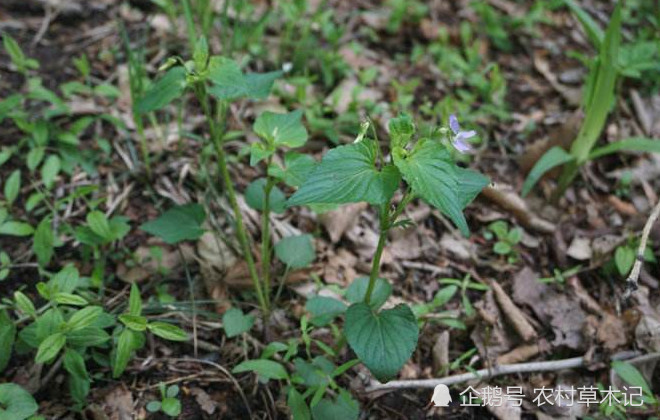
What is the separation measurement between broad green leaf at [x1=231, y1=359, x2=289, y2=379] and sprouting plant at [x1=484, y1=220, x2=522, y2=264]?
971 millimetres

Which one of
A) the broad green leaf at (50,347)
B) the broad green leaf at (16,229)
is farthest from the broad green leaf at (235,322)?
the broad green leaf at (16,229)

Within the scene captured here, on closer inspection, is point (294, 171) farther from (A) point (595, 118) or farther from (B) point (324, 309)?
(A) point (595, 118)

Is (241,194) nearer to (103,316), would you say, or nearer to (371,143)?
(103,316)

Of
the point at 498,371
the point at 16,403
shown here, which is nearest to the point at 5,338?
the point at 16,403

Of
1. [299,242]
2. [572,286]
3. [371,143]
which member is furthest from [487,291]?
[371,143]

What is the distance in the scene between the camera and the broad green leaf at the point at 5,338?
5.45 ft

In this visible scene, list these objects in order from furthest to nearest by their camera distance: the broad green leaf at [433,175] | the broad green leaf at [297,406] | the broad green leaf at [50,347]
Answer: the broad green leaf at [297,406] < the broad green leaf at [50,347] < the broad green leaf at [433,175]

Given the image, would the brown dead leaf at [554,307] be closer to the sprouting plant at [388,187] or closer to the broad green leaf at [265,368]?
the sprouting plant at [388,187]

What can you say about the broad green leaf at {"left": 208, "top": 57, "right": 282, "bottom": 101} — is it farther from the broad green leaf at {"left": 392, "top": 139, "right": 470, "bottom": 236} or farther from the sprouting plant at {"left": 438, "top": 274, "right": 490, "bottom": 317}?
the sprouting plant at {"left": 438, "top": 274, "right": 490, "bottom": 317}

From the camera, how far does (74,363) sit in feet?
5.30

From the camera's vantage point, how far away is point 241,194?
2.32m

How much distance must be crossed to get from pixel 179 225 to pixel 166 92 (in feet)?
1.47

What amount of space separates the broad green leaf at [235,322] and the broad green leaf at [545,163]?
1.20 metres

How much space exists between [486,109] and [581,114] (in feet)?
1.31
